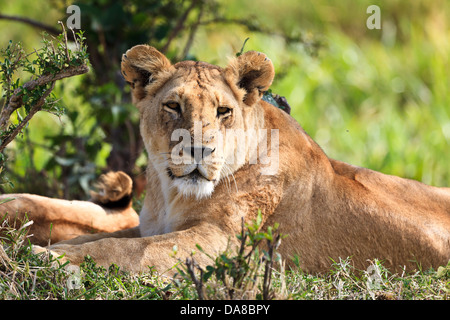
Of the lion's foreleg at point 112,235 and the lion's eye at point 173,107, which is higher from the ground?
the lion's eye at point 173,107

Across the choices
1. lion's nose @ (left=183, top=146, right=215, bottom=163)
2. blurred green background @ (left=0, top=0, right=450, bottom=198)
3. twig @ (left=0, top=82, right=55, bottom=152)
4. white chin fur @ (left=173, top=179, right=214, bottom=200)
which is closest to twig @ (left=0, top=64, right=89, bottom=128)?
twig @ (left=0, top=82, right=55, bottom=152)

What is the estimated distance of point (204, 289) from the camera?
2947 mm

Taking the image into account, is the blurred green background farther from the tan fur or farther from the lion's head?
the lion's head

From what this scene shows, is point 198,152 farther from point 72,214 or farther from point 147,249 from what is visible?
point 72,214

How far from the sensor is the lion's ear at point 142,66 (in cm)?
407

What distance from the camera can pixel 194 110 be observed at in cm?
378

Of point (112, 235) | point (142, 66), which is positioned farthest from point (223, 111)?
point (112, 235)

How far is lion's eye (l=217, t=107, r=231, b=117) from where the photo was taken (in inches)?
153

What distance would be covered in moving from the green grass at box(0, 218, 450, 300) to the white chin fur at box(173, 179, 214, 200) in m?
0.47

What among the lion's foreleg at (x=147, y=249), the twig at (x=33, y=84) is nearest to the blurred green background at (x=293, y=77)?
the twig at (x=33, y=84)

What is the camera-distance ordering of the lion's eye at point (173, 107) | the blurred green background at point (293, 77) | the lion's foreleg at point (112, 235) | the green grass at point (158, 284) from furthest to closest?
the blurred green background at point (293, 77) < the lion's foreleg at point (112, 235) < the lion's eye at point (173, 107) < the green grass at point (158, 284)

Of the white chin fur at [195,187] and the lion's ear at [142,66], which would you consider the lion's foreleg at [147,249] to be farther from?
the lion's ear at [142,66]

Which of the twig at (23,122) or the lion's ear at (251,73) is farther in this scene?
the lion's ear at (251,73)

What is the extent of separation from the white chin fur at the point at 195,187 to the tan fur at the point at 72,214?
1.13 m
